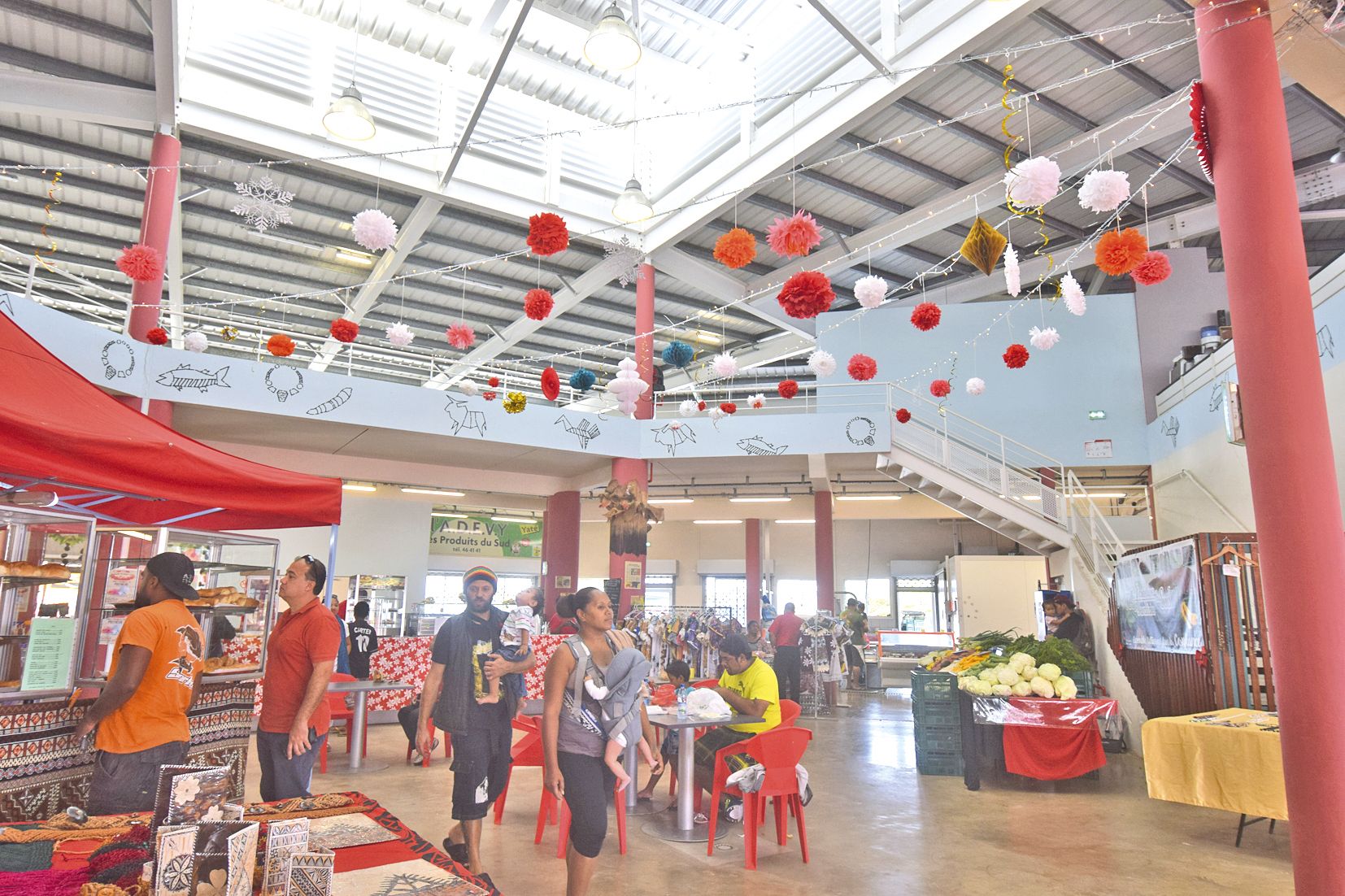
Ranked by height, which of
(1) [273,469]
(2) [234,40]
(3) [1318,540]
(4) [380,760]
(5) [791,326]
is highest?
(2) [234,40]

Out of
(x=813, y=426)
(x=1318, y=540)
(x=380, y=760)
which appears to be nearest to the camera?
(x=1318, y=540)

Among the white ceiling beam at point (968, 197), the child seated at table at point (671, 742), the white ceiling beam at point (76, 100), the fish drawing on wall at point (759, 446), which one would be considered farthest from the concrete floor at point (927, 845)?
the white ceiling beam at point (76, 100)

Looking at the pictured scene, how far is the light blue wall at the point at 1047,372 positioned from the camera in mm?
14320

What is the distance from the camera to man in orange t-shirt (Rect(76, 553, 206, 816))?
3344 millimetres

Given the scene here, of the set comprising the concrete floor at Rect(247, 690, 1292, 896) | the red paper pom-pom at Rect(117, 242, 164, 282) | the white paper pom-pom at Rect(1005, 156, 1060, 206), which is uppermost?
the red paper pom-pom at Rect(117, 242, 164, 282)

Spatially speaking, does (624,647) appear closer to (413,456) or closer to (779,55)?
(779,55)

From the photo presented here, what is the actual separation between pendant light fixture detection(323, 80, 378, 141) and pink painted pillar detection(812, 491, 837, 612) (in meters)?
11.2

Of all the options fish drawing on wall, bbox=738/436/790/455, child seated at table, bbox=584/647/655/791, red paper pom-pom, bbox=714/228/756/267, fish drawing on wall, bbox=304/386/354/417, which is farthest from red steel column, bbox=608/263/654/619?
child seated at table, bbox=584/647/655/791

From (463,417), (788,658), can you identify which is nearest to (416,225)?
(463,417)

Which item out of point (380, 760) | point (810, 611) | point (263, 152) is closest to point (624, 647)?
point (380, 760)

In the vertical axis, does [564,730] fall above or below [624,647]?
below

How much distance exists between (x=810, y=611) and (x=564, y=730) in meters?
20.0

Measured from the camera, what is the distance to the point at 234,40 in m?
10.5

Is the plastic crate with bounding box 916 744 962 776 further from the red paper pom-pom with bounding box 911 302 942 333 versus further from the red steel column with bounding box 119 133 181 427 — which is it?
the red steel column with bounding box 119 133 181 427
